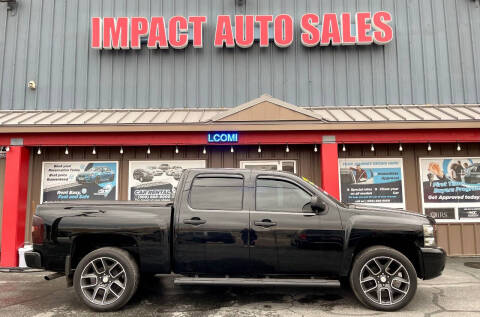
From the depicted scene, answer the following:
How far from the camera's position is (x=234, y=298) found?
518 centimetres

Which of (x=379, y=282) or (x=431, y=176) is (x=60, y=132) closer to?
(x=379, y=282)

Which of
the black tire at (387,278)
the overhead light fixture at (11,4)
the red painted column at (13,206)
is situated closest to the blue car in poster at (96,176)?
the red painted column at (13,206)

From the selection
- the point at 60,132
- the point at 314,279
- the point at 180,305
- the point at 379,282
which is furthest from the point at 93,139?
the point at 379,282

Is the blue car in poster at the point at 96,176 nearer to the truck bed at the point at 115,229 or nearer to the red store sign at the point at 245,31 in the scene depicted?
the red store sign at the point at 245,31

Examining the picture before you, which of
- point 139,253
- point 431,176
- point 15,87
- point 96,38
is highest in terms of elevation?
point 96,38

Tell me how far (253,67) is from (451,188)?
20.5 feet

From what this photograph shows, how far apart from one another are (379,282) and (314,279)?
2.83 feet

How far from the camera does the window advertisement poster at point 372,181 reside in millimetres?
8844

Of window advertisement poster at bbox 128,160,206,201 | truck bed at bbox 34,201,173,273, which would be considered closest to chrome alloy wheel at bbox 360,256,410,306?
truck bed at bbox 34,201,173,273

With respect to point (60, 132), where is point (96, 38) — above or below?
above

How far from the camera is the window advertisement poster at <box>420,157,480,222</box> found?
8.76m

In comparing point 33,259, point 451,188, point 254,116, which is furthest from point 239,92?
point 33,259

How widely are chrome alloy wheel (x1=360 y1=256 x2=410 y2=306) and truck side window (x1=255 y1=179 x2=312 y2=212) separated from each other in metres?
1.16

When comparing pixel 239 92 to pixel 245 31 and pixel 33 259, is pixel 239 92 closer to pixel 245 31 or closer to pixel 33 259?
pixel 245 31
